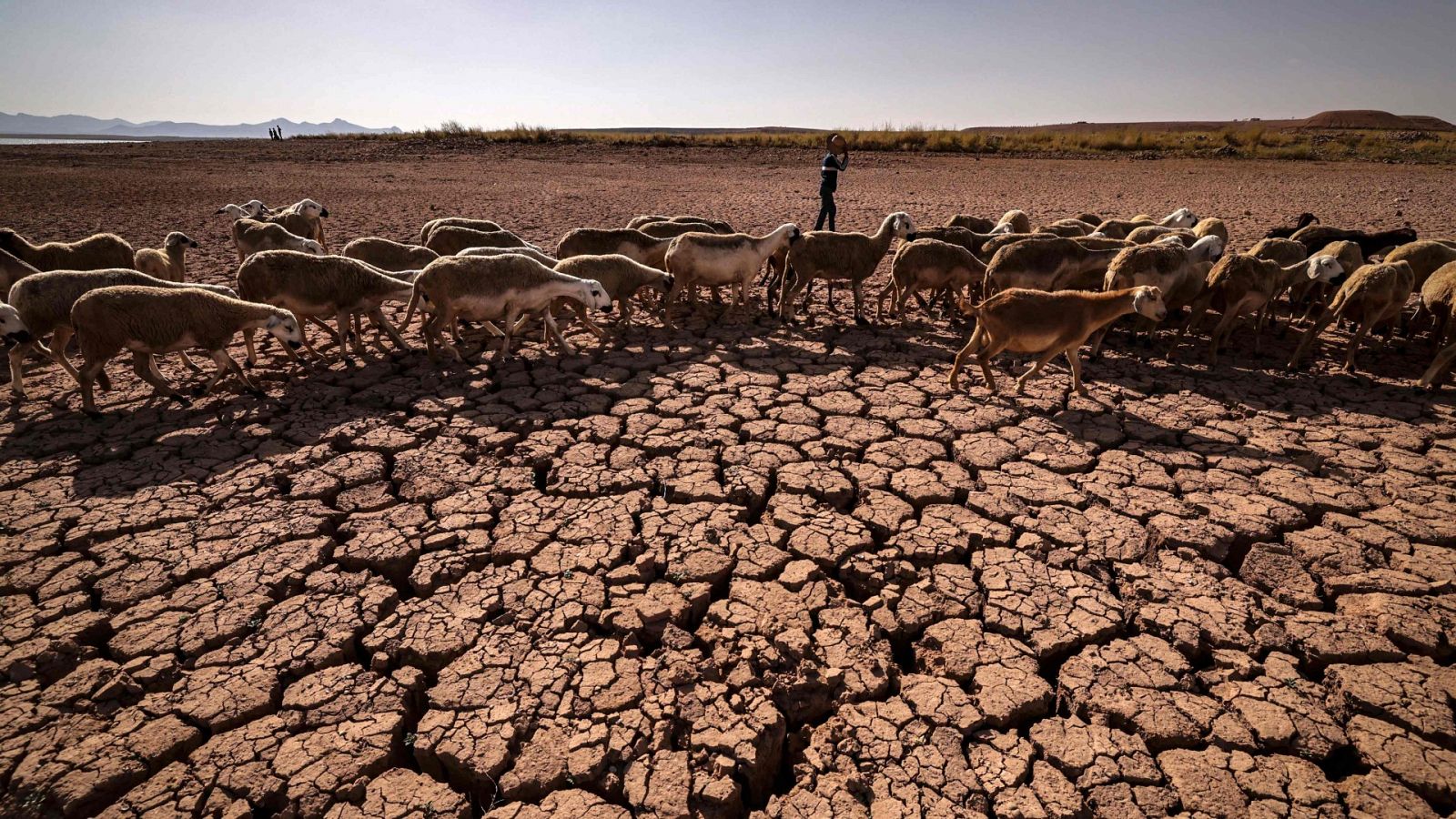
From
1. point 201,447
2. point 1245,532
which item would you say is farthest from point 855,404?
point 201,447

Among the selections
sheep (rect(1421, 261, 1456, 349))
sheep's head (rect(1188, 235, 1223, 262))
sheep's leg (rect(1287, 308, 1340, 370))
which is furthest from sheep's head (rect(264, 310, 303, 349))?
sheep (rect(1421, 261, 1456, 349))

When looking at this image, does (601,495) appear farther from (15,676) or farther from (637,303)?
(637,303)

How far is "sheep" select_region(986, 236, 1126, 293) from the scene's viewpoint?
26.1 feet

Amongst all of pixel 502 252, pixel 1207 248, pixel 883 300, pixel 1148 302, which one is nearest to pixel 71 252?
pixel 502 252

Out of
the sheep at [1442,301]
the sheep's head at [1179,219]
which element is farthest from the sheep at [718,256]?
the sheep's head at [1179,219]

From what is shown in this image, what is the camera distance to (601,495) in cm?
475

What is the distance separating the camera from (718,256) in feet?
27.5

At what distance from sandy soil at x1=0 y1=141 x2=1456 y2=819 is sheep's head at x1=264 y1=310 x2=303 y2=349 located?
58 centimetres

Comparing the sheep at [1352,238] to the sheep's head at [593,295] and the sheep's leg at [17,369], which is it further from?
the sheep's leg at [17,369]

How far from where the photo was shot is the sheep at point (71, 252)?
8117 mm

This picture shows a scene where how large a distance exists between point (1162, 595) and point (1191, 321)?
18.1 ft

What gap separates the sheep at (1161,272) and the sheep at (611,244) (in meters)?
5.86

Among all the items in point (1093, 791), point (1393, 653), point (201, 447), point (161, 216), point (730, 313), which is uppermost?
point (161, 216)

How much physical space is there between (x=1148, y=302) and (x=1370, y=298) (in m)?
2.75
